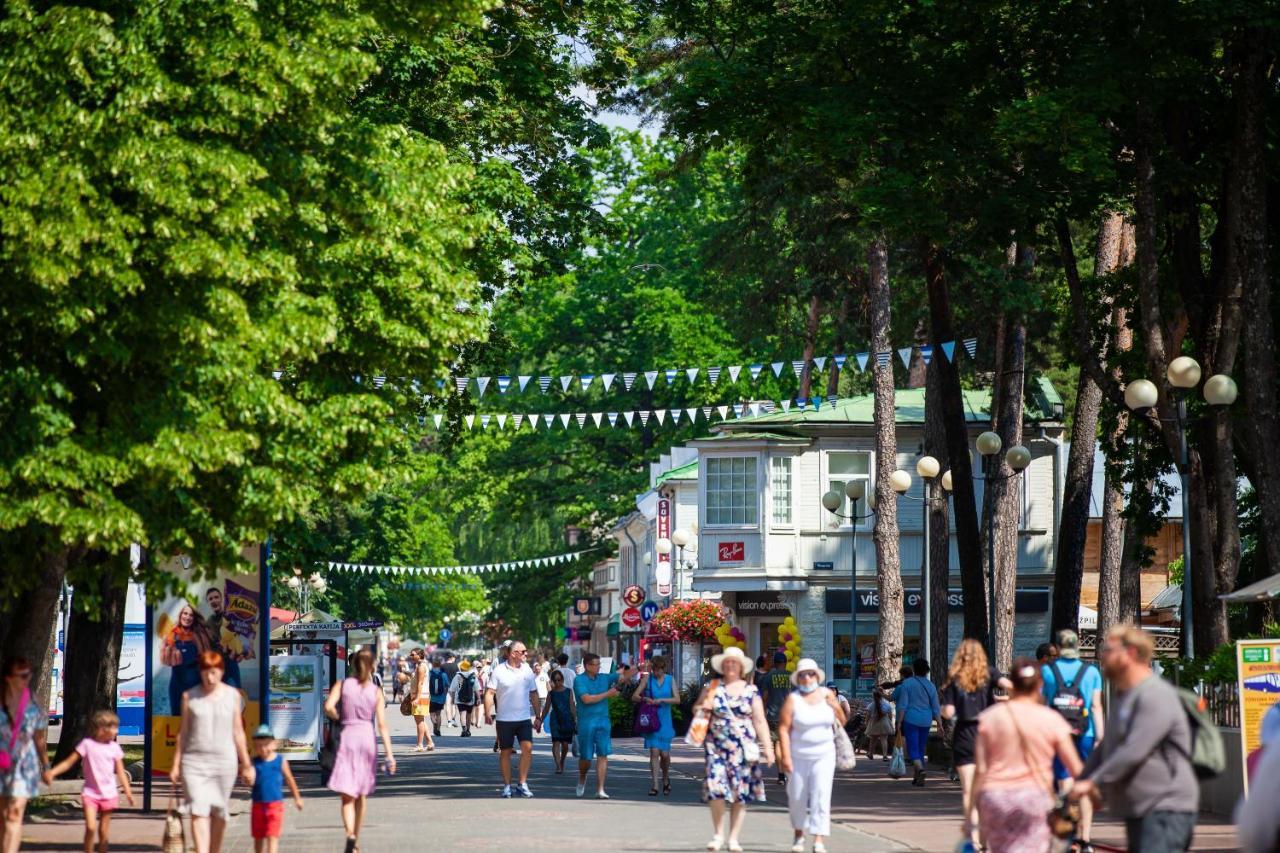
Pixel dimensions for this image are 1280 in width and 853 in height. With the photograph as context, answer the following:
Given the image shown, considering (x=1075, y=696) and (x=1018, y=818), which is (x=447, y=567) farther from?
(x=1018, y=818)

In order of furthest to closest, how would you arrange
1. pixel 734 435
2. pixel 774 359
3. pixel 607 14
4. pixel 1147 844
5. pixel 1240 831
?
pixel 774 359, pixel 734 435, pixel 607 14, pixel 1147 844, pixel 1240 831

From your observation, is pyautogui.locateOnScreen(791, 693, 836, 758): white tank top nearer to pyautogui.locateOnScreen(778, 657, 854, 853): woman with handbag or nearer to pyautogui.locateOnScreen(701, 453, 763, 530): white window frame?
pyautogui.locateOnScreen(778, 657, 854, 853): woman with handbag

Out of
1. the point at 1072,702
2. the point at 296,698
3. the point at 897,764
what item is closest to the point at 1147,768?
the point at 1072,702

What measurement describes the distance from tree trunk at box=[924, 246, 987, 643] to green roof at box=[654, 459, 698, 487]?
28609 millimetres

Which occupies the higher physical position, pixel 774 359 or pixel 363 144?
pixel 774 359

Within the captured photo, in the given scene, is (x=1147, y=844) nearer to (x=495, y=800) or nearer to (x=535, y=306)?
(x=495, y=800)

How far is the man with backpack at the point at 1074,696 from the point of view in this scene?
53.4 ft

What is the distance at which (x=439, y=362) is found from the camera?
60.7 ft

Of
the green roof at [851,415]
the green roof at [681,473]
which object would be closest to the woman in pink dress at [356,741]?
the green roof at [851,415]

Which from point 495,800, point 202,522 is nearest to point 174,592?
point 202,522

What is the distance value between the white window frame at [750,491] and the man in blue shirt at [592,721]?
2423 cm

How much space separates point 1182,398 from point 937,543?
1306 centimetres

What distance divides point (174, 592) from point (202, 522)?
707 mm

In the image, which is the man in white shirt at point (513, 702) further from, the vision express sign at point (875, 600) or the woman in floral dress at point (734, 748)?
the vision express sign at point (875, 600)
